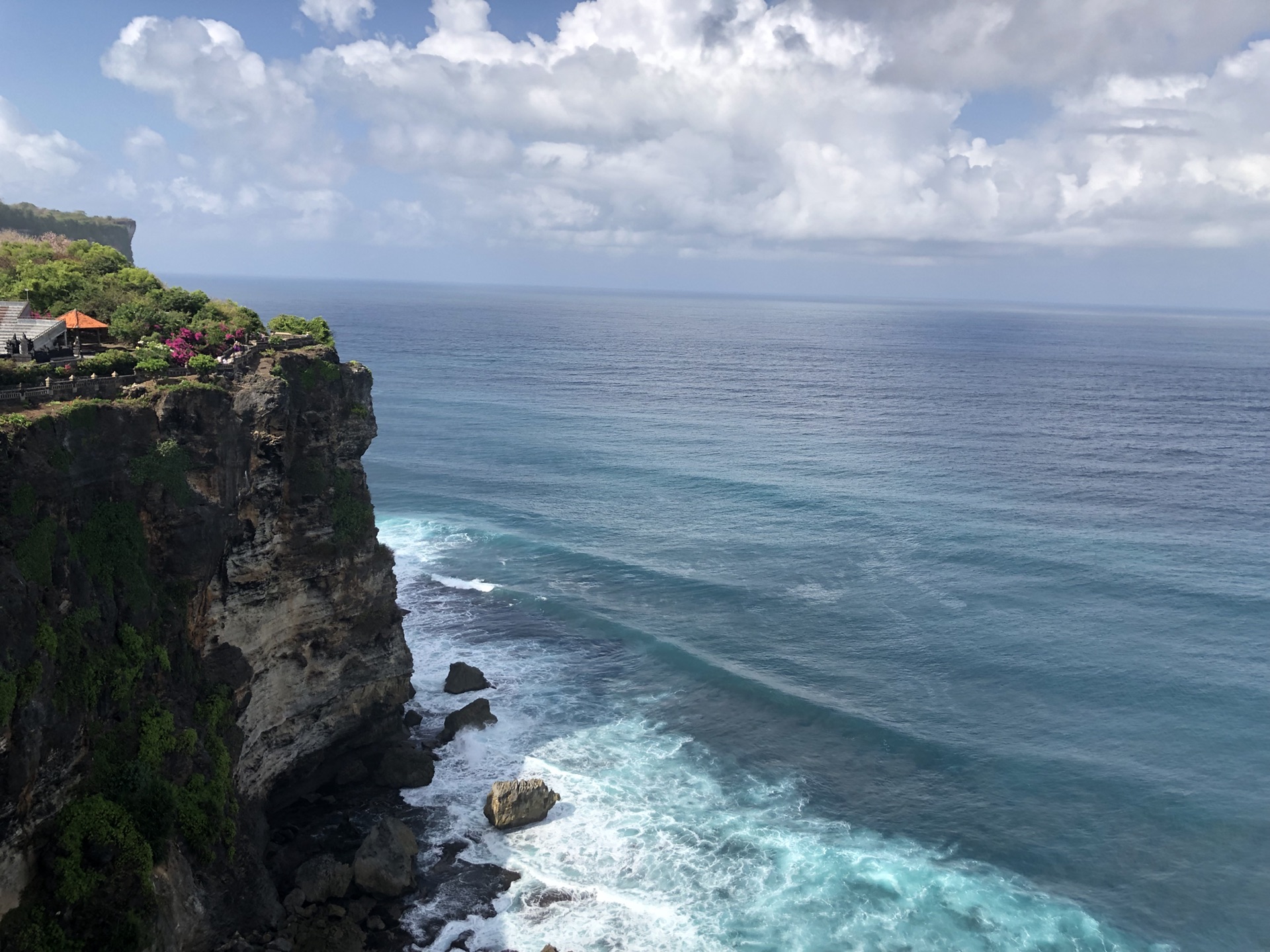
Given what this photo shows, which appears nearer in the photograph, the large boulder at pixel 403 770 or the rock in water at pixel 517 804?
the rock in water at pixel 517 804

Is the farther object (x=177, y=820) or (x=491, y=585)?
(x=491, y=585)

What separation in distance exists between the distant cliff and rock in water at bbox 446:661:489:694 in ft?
267

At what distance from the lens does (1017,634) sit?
2275 inches

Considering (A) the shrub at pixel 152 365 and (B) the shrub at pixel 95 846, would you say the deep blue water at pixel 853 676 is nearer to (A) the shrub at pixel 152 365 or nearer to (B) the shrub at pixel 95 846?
(B) the shrub at pixel 95 846

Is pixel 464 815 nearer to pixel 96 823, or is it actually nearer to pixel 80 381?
pixel 96 823

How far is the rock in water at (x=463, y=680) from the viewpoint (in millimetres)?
52406

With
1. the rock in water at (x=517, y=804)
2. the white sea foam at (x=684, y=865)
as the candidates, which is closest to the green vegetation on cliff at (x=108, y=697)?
the white sea foam at (x=684, y=865)

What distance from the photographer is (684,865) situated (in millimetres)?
39031

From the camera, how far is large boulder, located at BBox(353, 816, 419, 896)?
1437 inches

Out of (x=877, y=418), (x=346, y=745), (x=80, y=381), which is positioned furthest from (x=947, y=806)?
(x=877, y=418)

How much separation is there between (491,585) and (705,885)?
3374 centimetres

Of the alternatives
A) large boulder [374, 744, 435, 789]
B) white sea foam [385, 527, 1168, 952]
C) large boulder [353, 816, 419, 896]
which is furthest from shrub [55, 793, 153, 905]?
large boulder [374, 744, 435, 789]

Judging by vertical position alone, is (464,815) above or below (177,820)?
below

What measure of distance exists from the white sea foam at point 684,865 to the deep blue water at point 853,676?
5.3 inches
